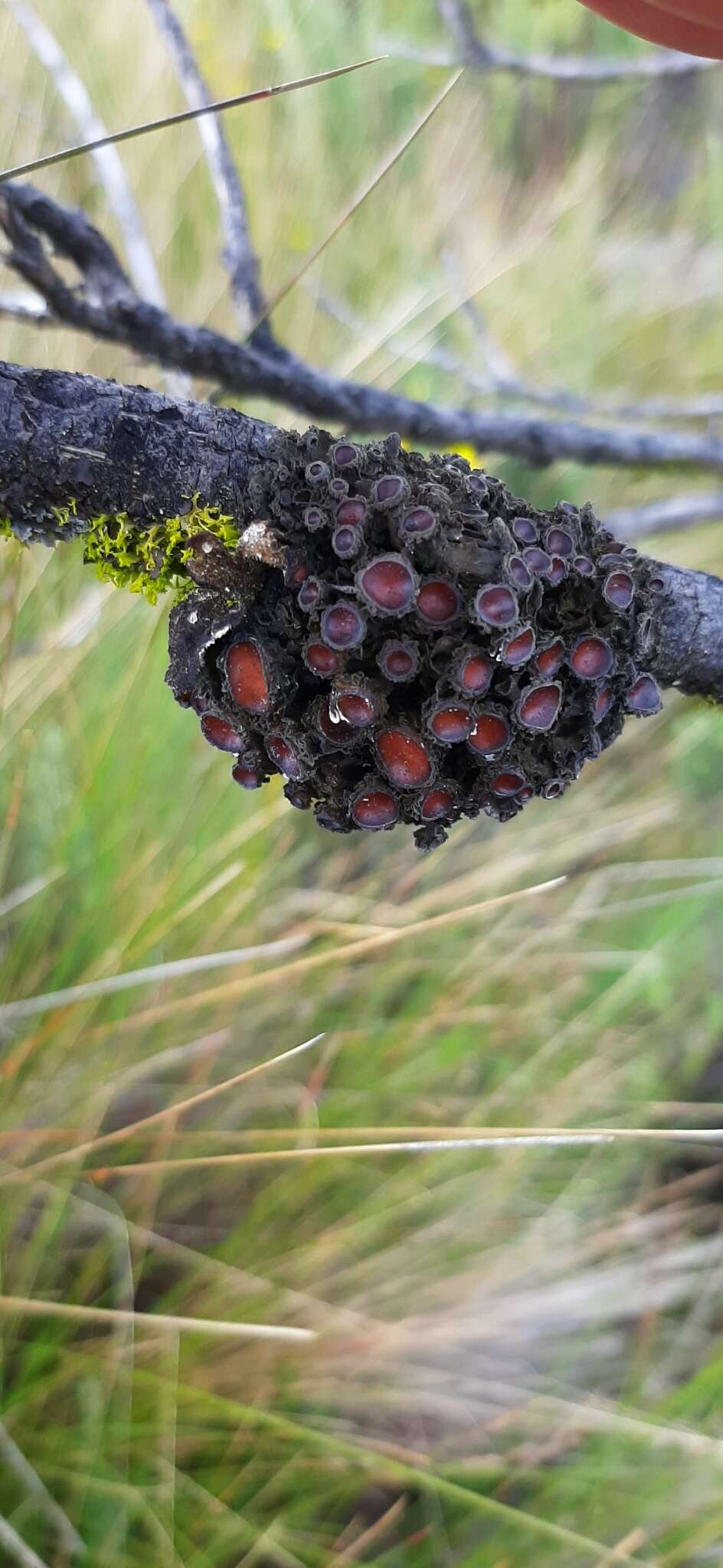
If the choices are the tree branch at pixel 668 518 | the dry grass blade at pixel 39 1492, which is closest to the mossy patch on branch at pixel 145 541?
the dry grass blade at pixel 39 1492

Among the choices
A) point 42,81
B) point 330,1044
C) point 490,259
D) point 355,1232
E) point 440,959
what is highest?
point 490,259

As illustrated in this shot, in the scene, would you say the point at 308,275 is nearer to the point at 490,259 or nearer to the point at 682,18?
the point at 490,259

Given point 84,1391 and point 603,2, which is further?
point 84,1391

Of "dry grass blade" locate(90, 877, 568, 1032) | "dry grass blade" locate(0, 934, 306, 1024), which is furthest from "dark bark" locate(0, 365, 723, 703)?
"dry grass blade" locate(0, 934, 306, 1024)

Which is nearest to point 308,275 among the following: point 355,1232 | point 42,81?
point 42,81

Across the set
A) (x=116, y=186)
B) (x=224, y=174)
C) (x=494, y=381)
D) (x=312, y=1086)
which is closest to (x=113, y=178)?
(x=116, y=186)

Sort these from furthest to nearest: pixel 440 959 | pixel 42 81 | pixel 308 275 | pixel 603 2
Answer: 1. pixel 308 275
2. pixel 42 81
3. pixel 440 959
4. pixel 603 2

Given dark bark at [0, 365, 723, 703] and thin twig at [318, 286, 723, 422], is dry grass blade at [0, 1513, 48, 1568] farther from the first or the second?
thin twig at [318, 286, 723, 422]
